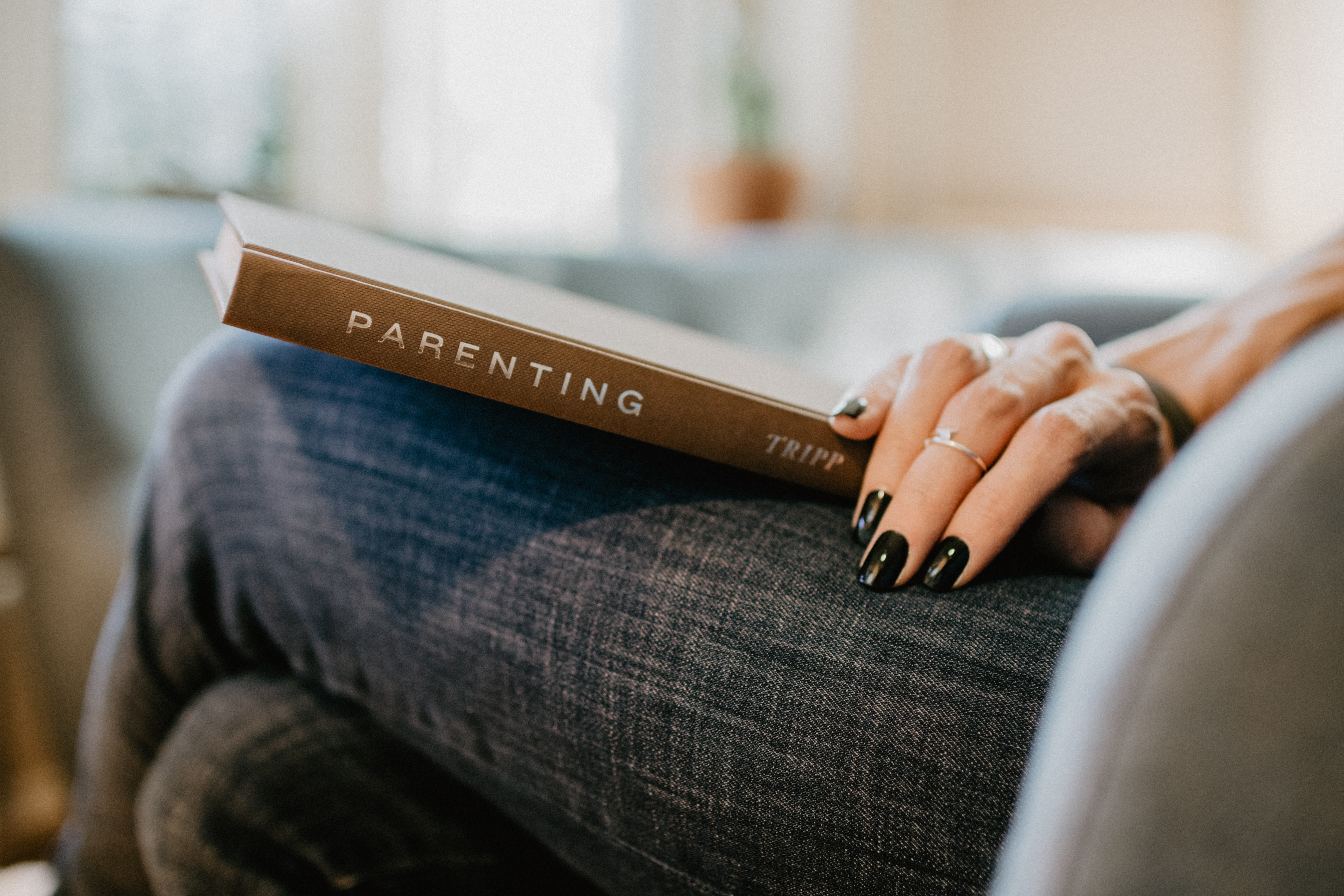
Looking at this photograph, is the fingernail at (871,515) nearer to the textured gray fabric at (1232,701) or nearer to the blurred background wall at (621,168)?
the textured gray fabric at (1232,701)

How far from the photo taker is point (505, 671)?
35 cm

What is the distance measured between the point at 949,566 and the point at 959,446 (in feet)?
0.15

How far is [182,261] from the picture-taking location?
36.2 inches

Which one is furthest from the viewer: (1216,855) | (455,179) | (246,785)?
(455,179)

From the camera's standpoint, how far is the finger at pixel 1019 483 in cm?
30

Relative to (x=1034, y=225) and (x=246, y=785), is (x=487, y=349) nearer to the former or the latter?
(x=246, y=785)

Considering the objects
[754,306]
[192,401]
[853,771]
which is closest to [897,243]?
[754,306]

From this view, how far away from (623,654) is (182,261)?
0.81 m

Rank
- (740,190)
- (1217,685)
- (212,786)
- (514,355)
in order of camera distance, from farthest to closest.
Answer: (740,190), (212,786), (514,355), (1217,685)

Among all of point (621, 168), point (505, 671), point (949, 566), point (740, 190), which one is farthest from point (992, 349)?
point (621, 168)

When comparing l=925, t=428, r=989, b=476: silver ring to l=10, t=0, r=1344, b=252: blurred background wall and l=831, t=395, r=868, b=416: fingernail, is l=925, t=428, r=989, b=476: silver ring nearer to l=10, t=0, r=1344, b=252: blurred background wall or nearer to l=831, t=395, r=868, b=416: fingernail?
l=831, t=395, r=868, b=416: fingernail

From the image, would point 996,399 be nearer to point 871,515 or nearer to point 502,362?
point 871,515

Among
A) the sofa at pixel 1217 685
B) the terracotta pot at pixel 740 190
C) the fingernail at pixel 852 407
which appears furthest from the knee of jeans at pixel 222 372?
the terracotta pot at pixel 740 190

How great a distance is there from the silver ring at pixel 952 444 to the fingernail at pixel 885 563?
4 centimetres
